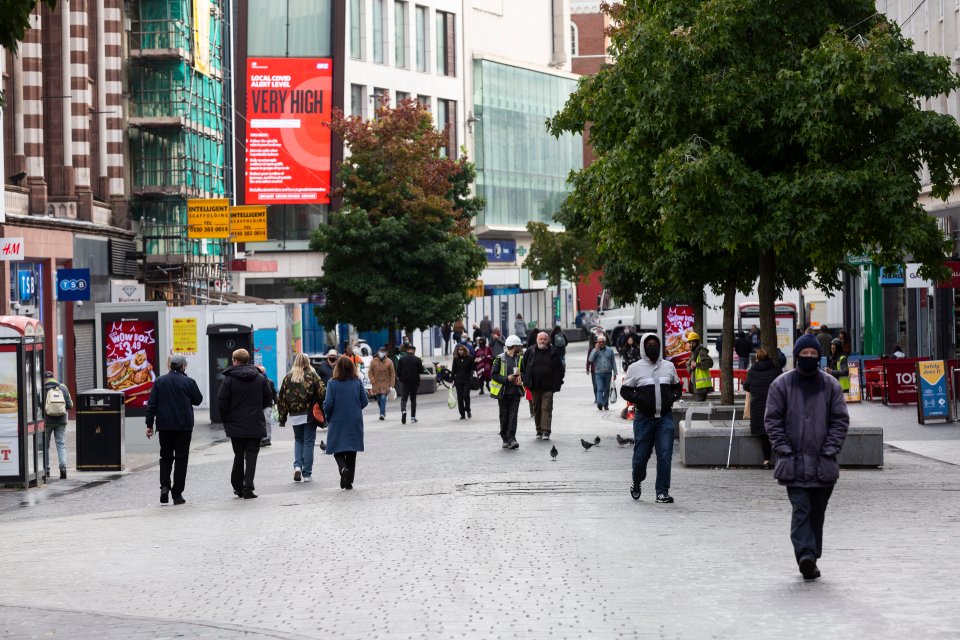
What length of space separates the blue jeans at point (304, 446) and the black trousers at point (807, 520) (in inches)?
385

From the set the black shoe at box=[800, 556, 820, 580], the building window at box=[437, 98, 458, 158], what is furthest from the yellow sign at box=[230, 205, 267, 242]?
the black shoe at box=[800, 556, 820, 580]

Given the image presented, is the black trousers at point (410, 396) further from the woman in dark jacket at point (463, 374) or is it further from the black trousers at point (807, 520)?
the black trousers at point (807, 520)

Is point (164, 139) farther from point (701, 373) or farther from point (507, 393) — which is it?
point (507, 393)

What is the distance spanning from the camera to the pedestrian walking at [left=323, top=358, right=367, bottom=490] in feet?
58.6

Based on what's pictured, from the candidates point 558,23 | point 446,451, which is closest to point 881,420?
point 446,451

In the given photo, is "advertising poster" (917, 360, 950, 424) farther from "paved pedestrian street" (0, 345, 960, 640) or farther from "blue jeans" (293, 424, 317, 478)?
"blue jeans" (293, 424, 317, 478)

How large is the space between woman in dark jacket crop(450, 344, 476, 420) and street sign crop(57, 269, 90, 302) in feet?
28.0

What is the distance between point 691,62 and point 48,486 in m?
9.74

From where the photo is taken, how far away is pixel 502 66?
83.1 metres

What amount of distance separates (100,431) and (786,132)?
33.1 feet

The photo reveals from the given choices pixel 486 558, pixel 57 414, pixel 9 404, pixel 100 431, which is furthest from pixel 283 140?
pixel 486 558

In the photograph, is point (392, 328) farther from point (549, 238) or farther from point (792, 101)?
point (549, 238)

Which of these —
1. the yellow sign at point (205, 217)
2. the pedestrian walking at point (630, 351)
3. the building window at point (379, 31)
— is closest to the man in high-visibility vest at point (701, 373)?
the yellow sign at point (205, 217)

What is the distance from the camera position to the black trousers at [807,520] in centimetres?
1021
